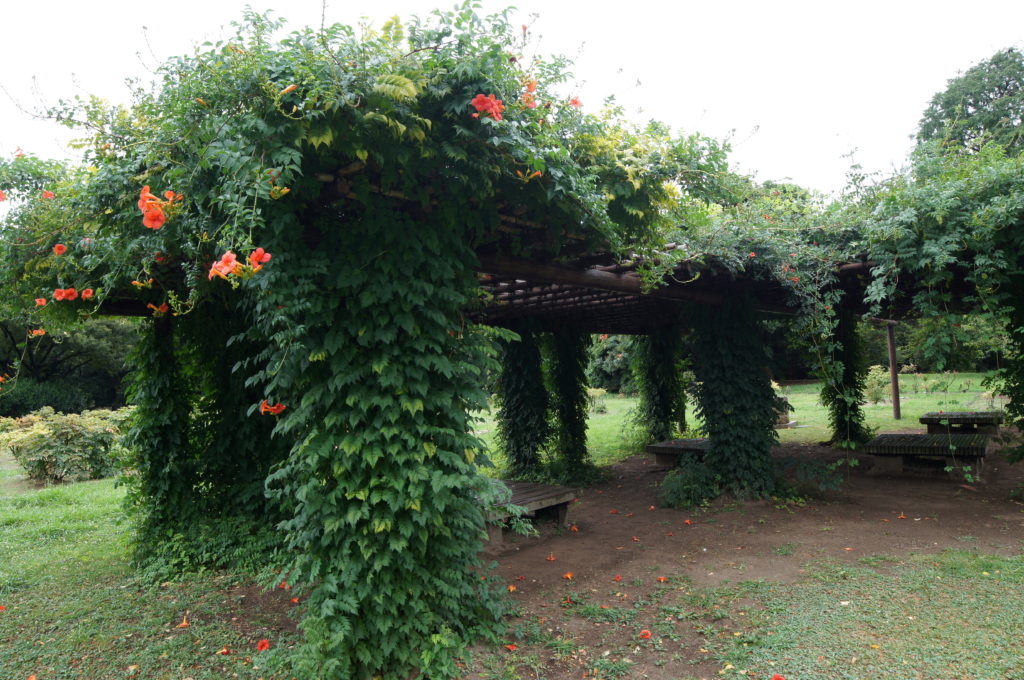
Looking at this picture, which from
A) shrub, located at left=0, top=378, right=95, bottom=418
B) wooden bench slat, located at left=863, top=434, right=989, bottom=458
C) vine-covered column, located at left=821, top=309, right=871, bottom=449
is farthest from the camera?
shrub, located at left=0, top=378, right=95, bottom=418

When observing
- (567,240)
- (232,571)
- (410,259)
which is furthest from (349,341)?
(232,571)

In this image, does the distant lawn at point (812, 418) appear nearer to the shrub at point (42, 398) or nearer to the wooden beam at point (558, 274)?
the wooden beam at point (558, 274)

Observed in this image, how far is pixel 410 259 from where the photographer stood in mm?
3020

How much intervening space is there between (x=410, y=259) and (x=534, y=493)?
3238 millimetres

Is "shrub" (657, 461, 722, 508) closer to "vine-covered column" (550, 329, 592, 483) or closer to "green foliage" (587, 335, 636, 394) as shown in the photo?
"vine-covered column" (550, 329, 592, 483)

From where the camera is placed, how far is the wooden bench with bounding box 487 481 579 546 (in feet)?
16.9

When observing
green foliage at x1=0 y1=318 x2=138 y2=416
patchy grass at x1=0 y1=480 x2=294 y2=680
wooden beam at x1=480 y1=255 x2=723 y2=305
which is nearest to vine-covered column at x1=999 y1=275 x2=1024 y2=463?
wooden beam at x1=480 y1=255 x2=723 y2=305

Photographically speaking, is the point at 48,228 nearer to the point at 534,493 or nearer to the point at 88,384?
the point at 534,493

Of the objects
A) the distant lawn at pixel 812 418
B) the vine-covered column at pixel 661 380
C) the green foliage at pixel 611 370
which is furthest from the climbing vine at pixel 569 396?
the green foliage at pixel 611 370

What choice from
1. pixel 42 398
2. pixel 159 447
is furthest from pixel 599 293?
pixel 42 398

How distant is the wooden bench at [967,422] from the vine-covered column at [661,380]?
12.6 feet

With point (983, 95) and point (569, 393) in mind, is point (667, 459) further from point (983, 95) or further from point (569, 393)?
point (983, 95)

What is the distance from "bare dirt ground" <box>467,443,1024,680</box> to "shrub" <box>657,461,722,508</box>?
0.13 metres

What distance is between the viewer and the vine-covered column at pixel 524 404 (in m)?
8.21
